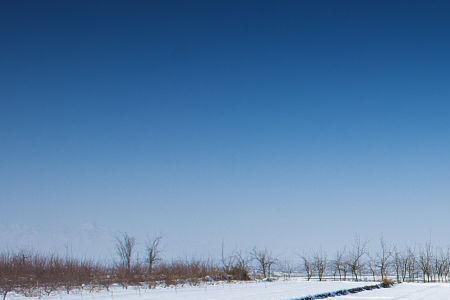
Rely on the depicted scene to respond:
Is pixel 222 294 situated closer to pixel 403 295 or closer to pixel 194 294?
pixel 194 294

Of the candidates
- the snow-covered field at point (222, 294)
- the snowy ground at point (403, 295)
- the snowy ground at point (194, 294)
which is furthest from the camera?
the snowy ground at point (403, 295)

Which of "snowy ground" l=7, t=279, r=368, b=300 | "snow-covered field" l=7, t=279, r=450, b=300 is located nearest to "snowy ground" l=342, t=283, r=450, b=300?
"snow-covered field" l=7, t=279, r=450, b=300

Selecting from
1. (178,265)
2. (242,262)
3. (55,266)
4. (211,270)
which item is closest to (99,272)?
(55,266)

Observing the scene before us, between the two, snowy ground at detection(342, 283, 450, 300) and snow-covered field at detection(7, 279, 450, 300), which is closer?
snow-covered field at detection(7, 279, 450, 300)

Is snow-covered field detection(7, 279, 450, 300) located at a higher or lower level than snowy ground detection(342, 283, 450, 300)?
higher

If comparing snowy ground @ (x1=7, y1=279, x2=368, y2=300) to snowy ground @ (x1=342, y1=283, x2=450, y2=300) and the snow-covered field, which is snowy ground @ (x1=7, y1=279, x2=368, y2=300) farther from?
snowy ground @ (x1=342, y1=283, x2=450, y2=300)

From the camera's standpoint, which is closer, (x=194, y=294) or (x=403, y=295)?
(x=194, y=294)

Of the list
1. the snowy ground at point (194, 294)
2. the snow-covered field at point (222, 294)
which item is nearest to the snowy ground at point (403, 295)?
the snow-covered field at point (222, 294)

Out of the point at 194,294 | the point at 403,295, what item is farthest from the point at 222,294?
the point at 403,295

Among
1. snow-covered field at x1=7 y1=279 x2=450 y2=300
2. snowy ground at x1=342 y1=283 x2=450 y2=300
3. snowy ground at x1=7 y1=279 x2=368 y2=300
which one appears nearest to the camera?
snowy ground at x1=7 y1=279 x2=368 y2=300

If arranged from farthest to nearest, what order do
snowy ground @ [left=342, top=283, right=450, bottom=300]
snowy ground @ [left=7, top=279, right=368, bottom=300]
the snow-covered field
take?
snowy ground @ [left=342, top=283, right=450, bottom=300] < the snow-covered field < snowy ground @ [left=7, top=279, right=368, bottom=300]

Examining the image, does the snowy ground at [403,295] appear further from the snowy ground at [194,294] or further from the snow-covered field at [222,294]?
the snowy ground at [194,294]

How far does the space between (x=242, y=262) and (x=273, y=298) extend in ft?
83.0

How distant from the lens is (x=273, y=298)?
717 inches
